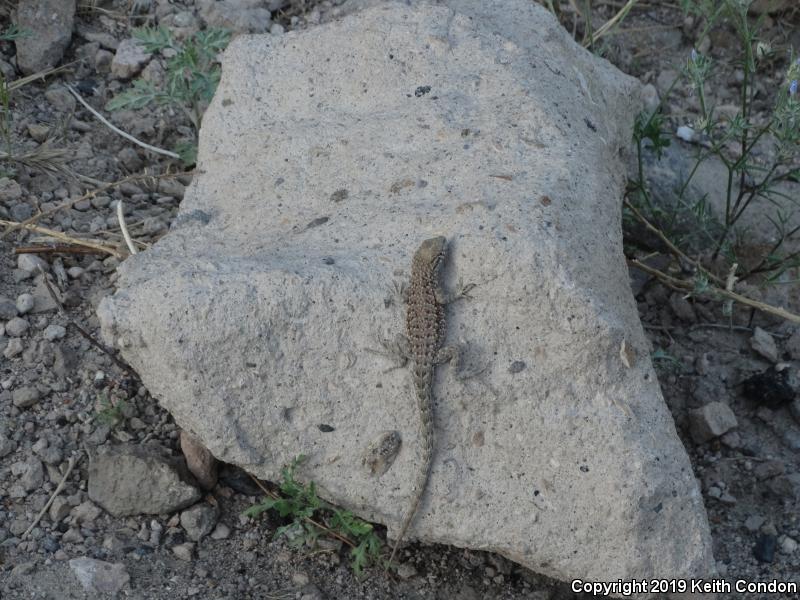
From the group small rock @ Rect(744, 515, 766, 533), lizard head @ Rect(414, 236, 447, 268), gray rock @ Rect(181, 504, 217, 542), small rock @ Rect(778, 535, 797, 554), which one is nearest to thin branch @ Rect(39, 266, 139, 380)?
gray rock @ Rect(181, 504, 217, 542)

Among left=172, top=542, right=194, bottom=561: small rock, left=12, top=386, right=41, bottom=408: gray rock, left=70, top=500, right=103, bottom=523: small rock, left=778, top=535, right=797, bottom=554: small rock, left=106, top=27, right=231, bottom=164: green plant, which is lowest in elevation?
left=70, top=500, right=103, bottom=523: small rock

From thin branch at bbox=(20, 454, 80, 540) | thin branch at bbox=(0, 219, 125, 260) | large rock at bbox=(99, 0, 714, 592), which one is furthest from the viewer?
thin branch at bbox=(0, 219, 125, 260)

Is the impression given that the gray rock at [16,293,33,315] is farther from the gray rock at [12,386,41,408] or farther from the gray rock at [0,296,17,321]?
the gray rock at [12,386,41,408]

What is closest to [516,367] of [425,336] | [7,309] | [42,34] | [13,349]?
[425,336]

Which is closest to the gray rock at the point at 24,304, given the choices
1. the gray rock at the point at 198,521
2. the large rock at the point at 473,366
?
the large rock at the point at 473,366

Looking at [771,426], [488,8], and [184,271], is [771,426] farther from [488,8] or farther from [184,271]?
[184,271]
